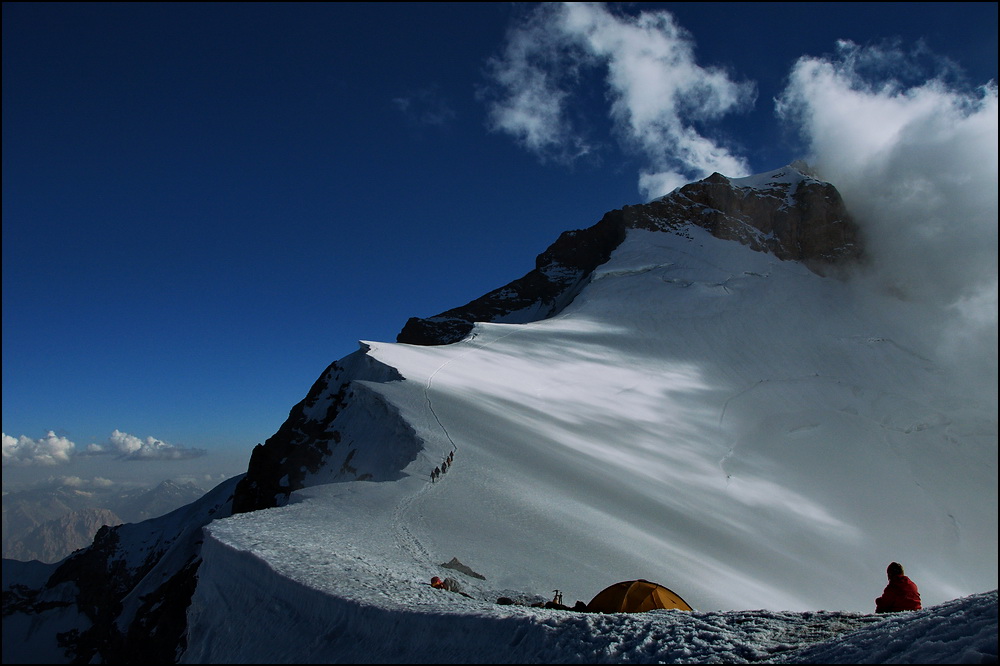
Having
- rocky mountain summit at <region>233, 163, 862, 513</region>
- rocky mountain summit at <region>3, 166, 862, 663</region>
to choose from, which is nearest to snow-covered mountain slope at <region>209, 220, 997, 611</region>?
rocky mountain summit at <region>3, 166, 862, 663</region>

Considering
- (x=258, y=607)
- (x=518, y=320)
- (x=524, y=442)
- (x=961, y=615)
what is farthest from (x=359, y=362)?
(x=518, y=320)

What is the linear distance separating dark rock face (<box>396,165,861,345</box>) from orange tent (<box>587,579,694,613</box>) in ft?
153

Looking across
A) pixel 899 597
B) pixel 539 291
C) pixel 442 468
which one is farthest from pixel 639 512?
pixel 539 291

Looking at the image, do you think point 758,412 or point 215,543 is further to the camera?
point 758,412

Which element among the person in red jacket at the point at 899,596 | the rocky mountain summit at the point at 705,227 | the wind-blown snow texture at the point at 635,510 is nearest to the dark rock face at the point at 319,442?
the wind-blown snow texture at the point at 635,510

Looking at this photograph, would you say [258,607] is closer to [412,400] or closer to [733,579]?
[733,579]

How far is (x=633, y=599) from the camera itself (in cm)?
695

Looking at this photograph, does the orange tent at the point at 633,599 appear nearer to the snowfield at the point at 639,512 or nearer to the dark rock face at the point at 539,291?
the snowfield at the point at 639,512

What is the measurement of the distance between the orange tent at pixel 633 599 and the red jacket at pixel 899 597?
227 cm

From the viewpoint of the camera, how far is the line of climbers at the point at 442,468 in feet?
38.3

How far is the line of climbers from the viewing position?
459 inches

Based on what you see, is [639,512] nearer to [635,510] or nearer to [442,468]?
[635,510]

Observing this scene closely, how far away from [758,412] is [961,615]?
26.2 meters

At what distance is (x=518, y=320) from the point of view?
60.0 meters
